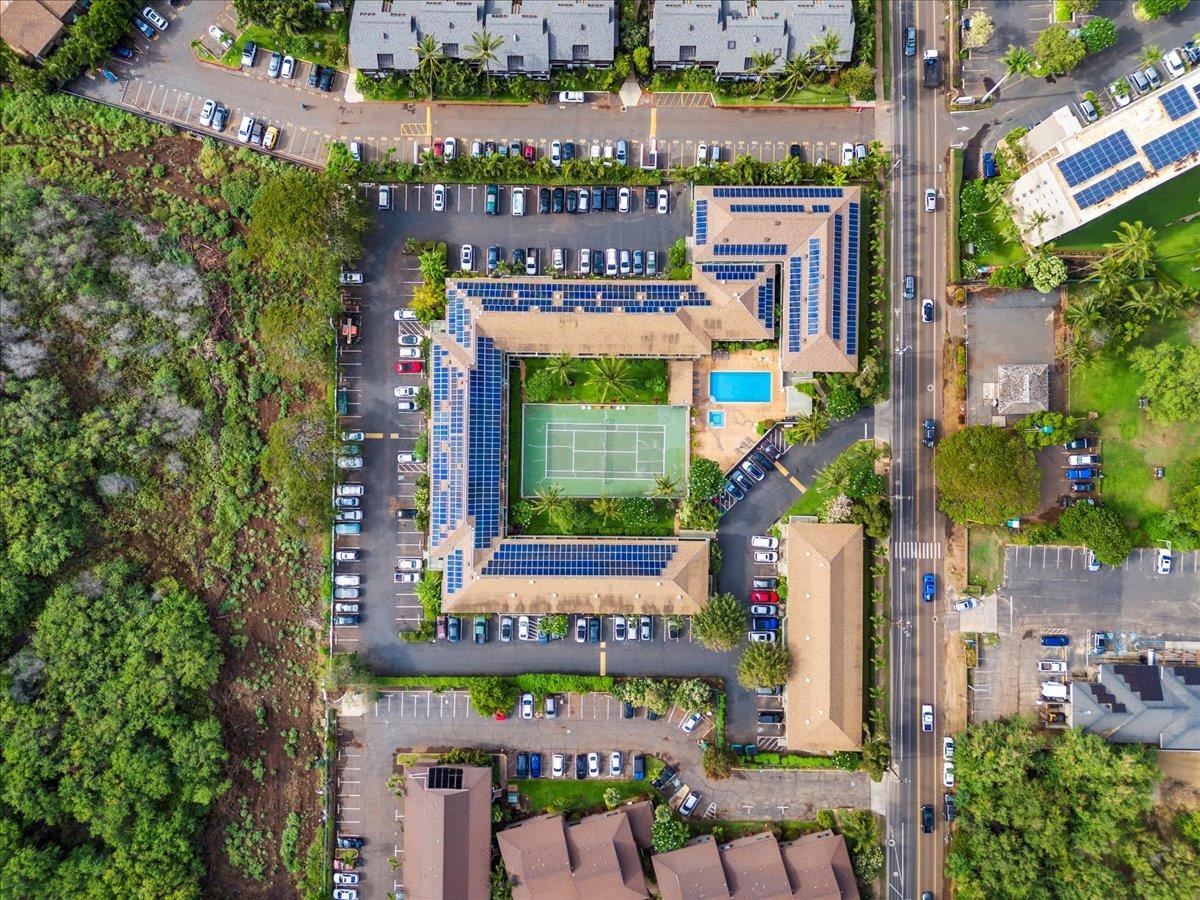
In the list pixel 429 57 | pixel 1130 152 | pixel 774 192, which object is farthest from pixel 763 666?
pixel 429 57

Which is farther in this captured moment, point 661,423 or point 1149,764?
point 661,423

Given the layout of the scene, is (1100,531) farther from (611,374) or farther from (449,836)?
(449,836)

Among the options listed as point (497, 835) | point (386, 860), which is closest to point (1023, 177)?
point (497, 835)

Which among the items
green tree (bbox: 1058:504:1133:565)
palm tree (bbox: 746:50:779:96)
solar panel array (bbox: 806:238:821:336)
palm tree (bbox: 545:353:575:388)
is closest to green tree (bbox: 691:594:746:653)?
palm tree (bbox: 545:353:575:388)

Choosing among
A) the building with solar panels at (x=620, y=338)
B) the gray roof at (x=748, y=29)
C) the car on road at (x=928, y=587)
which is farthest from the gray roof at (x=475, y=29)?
the car on road at (x=928, y=587)

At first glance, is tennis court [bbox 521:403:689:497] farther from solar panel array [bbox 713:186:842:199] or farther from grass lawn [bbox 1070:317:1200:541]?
grass lawn [bbox 1070:317:1200:541]

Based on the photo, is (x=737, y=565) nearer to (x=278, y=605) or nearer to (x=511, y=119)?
(x=278, y=605)
